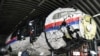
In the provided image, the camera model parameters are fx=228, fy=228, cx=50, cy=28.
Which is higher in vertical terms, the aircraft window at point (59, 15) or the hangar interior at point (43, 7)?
the aircraft window at point (59, 15)

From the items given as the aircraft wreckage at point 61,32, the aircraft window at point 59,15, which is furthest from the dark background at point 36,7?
the aircraft window at point 59,15

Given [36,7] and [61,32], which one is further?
[36,7]

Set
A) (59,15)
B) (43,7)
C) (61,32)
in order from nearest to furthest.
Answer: (61,32)
(59,15)
(43,7)

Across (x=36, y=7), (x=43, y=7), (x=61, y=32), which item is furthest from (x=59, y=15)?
(x=36, y=7)

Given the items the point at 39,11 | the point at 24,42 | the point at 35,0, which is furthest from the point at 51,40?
the point at 39,11

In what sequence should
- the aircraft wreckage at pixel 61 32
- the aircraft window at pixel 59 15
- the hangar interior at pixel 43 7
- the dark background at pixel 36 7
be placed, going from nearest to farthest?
the aircraft wreckage at pixel 61 32 → the aircraft window at pixel 59 15 → the hangar interior at pixel 43 7 → the dark background at pixel 36 7

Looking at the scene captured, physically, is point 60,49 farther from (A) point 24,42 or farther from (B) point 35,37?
(A) point 24,42

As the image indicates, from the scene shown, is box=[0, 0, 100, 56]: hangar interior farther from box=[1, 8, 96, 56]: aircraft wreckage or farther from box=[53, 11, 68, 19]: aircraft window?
box=[53, 11, 68, 19]: aircraft window

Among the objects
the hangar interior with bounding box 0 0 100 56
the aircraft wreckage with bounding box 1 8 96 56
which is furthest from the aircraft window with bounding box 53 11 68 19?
the hangar interior with bounding box 0 0 100 56

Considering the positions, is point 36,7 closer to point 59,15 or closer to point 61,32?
point 59,15

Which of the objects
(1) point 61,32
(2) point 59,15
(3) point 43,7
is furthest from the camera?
(3) point 43,7

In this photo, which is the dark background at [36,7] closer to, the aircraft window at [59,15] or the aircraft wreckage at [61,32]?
the aircraft wreckage at [61,32]

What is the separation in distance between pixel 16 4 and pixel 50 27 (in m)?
5.59

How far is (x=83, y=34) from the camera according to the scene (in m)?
6.66
